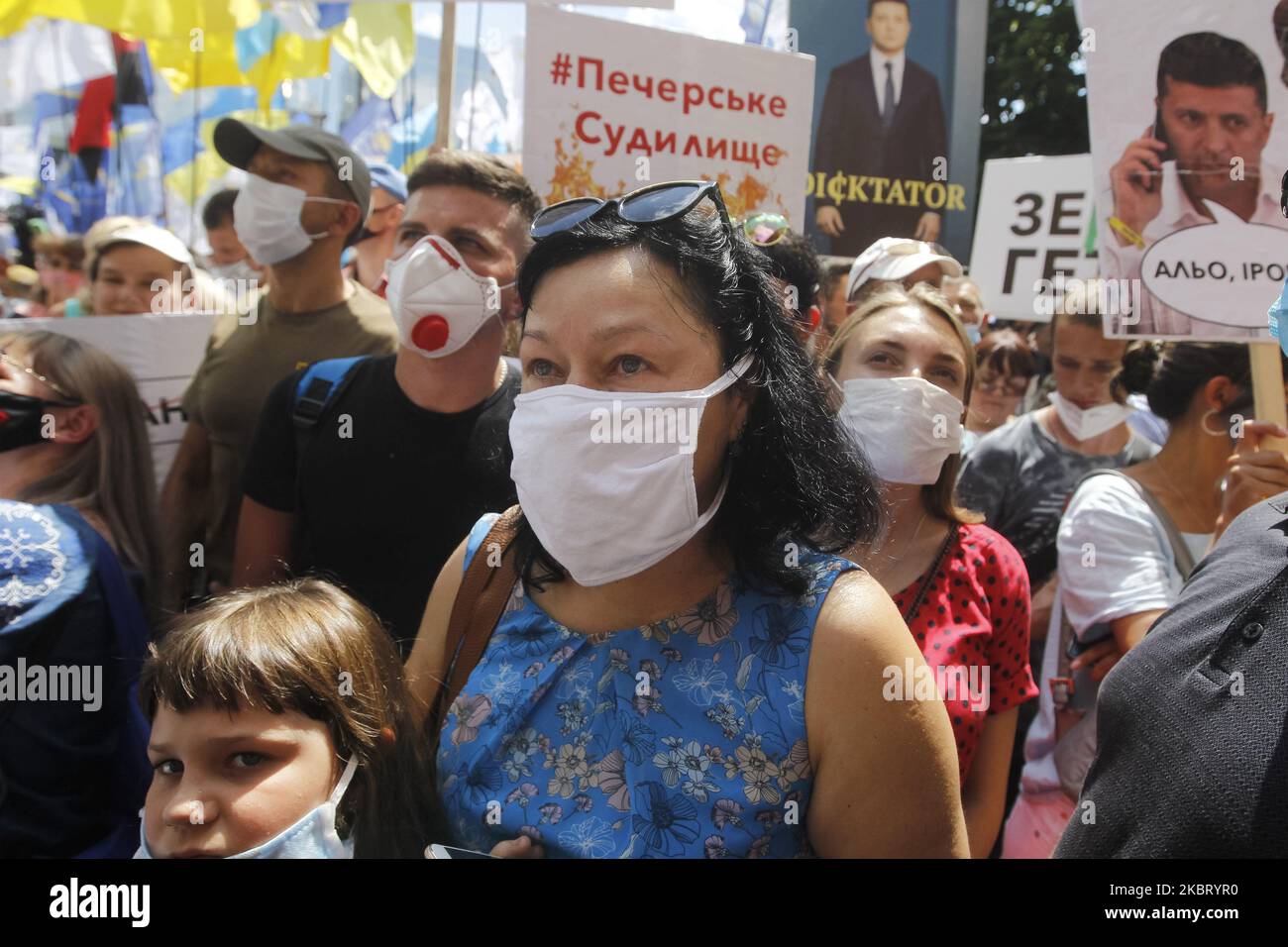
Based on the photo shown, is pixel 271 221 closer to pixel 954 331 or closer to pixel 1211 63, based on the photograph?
pixel 954 331

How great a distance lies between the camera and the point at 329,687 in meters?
1.81

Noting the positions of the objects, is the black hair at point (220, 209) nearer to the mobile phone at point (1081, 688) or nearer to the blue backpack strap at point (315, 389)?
the blue backpack strap at point (315, 389)

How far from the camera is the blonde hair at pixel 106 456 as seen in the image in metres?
2.75

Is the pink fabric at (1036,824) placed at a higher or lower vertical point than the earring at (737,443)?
lower

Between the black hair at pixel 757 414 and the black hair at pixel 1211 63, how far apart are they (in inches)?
72.0

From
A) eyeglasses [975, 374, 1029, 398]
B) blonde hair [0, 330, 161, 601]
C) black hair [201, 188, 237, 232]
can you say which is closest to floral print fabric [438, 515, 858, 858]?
blonde hair [0, 330, 161, 601]

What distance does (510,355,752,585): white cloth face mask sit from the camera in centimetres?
178

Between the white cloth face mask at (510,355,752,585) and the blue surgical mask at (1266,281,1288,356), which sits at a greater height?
the blue surgical mask at (1266,281,1288,356)

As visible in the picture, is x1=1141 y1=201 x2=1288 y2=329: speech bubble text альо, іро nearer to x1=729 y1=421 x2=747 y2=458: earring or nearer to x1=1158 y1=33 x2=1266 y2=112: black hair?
x1=1158 y1=33 x2=1266 y2=112: black hair

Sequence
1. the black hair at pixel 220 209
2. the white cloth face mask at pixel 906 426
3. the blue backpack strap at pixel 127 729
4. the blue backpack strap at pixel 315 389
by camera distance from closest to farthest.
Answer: the blue backpack strap at pixel 127 729, the white cloth face mask at pixel 906 426, the blue backpack strap at pixel 315 389, the black hair at pixel 220 209

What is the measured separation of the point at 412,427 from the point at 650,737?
1.36 metres

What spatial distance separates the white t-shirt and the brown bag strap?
1724 millimetres

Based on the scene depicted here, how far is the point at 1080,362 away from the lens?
14.7 feet

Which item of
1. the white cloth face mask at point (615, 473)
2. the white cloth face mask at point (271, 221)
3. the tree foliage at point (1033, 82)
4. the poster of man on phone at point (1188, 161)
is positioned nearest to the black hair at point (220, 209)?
the white cloth face mask at point (271, 221)
